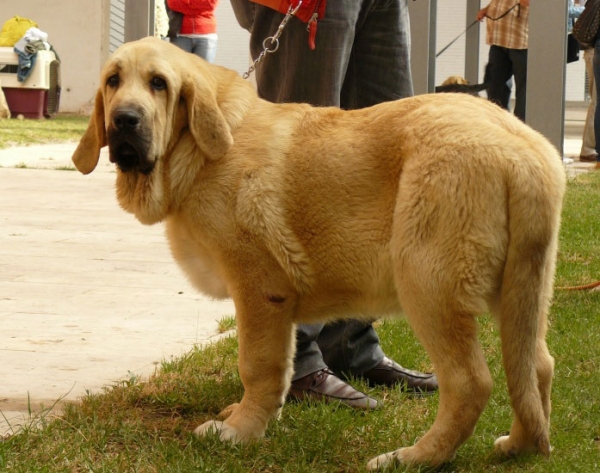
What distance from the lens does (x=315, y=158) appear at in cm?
326

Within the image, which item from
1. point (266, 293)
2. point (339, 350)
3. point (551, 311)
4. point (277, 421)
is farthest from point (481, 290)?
point (551, 311)

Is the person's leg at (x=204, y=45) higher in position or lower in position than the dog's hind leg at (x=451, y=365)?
higher

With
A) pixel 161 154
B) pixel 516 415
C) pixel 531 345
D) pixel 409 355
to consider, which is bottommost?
pixel 409 355

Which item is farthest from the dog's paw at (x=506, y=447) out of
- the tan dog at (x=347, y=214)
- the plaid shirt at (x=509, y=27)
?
the plaid shirt at (x=509, y=27)

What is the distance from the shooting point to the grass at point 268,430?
3078 millimetres

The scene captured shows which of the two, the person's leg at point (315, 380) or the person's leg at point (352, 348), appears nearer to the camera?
the person's leg at point (315, 380)

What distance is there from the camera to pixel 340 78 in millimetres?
3865

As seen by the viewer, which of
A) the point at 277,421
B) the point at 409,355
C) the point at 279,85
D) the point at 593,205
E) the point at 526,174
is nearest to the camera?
the point at 526,174

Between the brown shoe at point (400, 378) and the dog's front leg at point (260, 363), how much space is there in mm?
815

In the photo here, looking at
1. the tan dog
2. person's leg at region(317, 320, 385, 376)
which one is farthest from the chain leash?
person's leg at region(317, 320, 385, 376)

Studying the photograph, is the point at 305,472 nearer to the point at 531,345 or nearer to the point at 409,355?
the point at 531,345

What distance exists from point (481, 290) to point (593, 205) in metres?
6.10

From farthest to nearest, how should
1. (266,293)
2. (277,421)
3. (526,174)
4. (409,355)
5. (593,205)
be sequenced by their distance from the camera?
(593,205)
(409,355)
(277,421)
(266,293)
(526,174)

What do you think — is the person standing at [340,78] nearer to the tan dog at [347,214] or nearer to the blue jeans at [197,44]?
the tan dog at [347,214]
